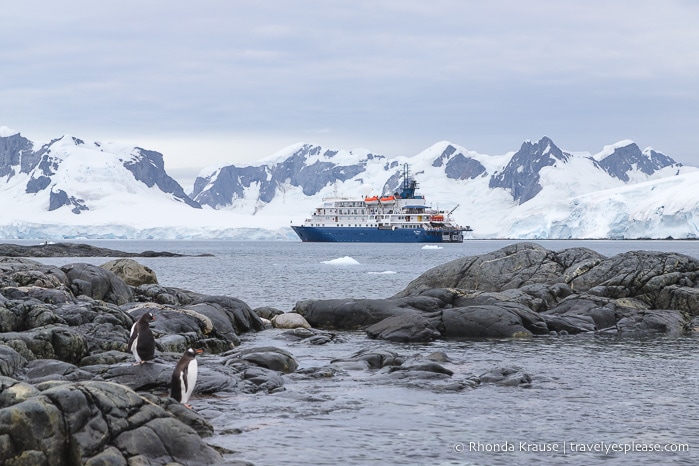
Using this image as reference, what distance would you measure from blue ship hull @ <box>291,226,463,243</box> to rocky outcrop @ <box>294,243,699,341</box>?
108000 millimetres

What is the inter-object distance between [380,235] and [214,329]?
123221 mm

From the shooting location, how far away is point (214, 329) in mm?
22031

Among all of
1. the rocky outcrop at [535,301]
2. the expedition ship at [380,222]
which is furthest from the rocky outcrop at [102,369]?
the expedition ship at [380,222]

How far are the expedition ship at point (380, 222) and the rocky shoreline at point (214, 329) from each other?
108039 mm

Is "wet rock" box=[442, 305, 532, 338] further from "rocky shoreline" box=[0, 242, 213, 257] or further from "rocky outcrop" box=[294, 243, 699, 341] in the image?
"rocky shoreline" box=[0, 242, 213, 257]

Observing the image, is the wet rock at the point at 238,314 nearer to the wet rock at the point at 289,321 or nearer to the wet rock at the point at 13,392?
the wet rock at the point at 289,321

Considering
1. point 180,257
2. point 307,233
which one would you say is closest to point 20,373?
point 180,257

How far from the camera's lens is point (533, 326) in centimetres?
2488

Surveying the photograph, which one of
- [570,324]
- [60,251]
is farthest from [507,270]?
[60,251]

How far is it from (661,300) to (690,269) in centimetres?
231

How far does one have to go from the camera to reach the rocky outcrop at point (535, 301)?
81.4 ft

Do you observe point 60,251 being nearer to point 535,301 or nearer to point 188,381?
point 535,301

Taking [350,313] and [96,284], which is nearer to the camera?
[96,284]

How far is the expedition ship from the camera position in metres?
144
